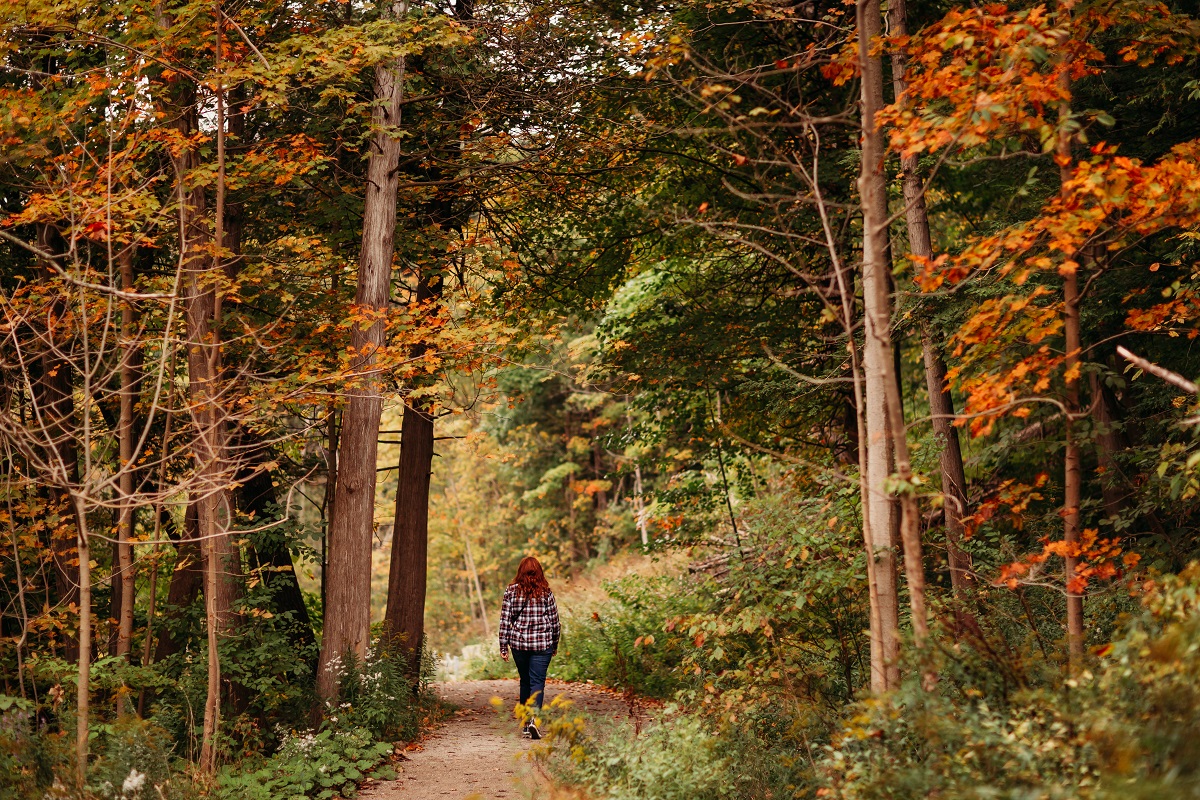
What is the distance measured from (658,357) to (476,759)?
17.5 feet

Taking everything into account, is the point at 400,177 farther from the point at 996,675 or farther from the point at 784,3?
the point at 996,675

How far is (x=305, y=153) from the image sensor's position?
9.54m

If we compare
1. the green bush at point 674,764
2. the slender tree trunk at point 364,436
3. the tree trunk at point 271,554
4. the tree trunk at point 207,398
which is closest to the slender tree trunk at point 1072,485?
the green bush at point 674,764

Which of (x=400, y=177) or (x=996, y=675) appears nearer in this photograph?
(x=996, y=675)

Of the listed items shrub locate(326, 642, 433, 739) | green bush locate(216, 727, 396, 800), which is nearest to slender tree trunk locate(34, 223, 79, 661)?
shrub locate(326, 642, 433, 739)

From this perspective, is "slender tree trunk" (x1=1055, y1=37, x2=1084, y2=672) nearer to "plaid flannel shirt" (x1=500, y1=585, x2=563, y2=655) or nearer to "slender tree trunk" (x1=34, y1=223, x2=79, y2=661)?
"plaid flannel shirt" (x1=500, y1=585, x2=563, y2=655)

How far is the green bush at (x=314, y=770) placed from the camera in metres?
7.33

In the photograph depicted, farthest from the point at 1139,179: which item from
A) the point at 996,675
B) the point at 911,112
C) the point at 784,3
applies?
the point at 784,3

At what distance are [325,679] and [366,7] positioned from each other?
7.44 metres

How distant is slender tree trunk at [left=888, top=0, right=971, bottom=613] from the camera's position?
7.82m

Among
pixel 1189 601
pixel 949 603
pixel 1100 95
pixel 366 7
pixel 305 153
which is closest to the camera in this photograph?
pixel 1189 601

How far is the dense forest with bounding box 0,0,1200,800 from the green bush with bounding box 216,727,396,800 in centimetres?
5

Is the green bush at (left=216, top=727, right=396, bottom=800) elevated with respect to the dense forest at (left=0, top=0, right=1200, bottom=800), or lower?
lower

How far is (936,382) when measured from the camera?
8.59 m
